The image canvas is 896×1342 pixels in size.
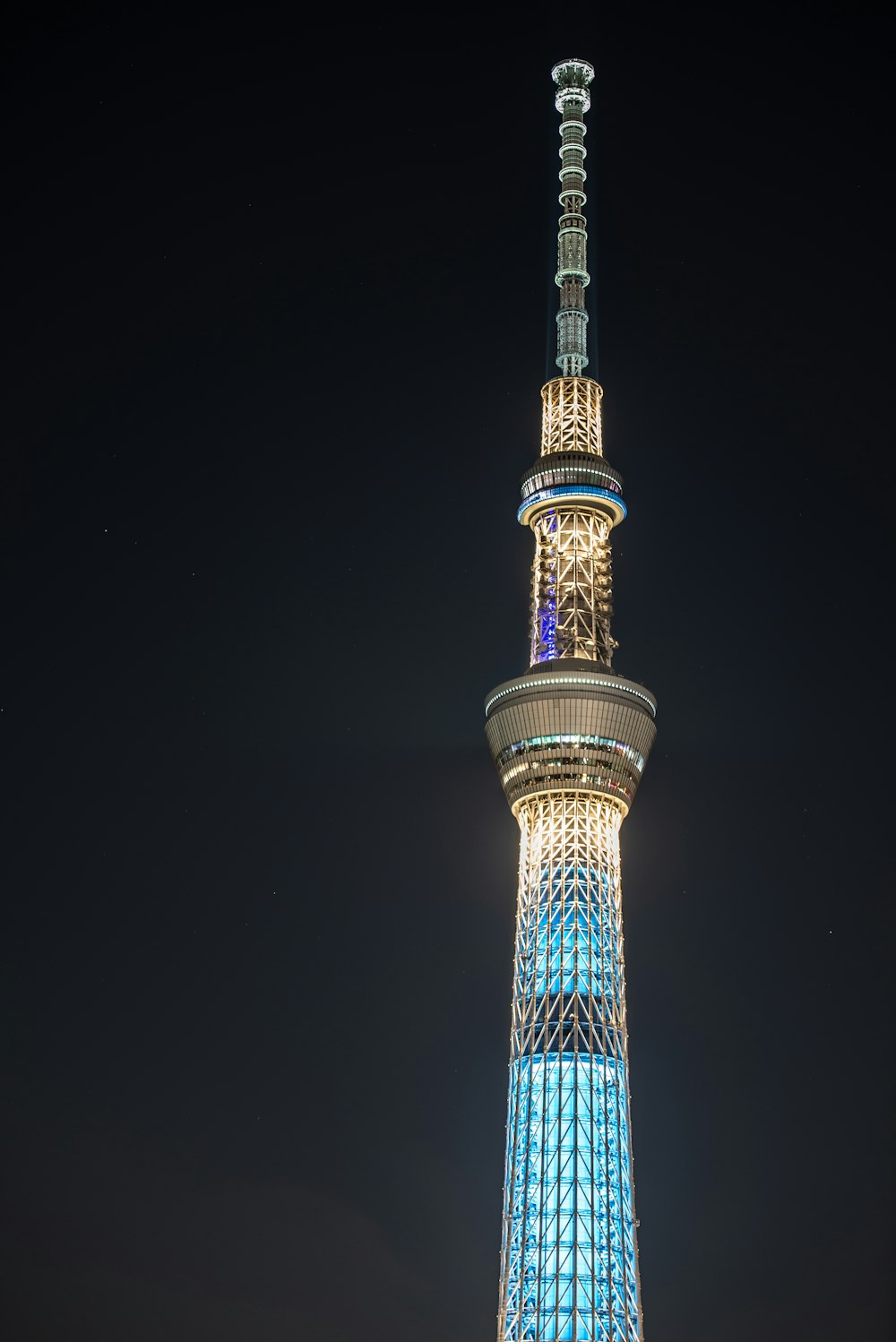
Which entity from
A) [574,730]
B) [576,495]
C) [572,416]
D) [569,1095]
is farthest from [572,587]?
[569,1095]

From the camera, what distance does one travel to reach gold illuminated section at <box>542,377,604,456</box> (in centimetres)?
13662

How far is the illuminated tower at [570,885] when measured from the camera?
110m

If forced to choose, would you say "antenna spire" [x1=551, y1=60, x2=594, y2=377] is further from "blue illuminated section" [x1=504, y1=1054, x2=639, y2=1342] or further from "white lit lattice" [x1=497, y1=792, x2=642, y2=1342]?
"blue illuminated section" [x1=504, y1=1054, x2=639, y2=1342]

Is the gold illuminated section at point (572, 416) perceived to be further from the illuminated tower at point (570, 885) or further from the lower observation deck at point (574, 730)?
the lower observation deck at point (574, 730)

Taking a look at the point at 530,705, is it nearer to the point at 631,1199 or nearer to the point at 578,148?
the point at 631,1199

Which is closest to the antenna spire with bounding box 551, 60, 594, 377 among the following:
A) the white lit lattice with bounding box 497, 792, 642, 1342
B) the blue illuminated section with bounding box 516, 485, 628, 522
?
the blue illuminated section with bounding box 516, 485, 628, 522

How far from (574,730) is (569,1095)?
79.7 feet

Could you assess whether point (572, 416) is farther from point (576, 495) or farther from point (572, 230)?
point (572, 230)

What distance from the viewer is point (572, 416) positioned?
138 meters

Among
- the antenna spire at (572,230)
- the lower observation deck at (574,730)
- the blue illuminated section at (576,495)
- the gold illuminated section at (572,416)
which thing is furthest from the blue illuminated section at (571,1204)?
the antenna spire at (572,230)

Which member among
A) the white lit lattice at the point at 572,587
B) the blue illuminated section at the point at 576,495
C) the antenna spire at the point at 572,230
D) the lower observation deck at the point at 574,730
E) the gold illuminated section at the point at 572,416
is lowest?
the lower observation deck at the point at 574,730

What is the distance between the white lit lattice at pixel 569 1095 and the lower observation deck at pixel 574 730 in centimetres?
154

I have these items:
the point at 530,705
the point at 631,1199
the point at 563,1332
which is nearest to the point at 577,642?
the point at 530,705

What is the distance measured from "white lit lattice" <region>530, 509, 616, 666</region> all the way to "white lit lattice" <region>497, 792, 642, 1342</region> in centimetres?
1147
